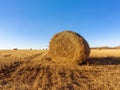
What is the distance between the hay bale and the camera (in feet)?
47.8

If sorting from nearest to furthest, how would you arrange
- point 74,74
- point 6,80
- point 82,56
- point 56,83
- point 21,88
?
point 21,88 → point 56,83 → point 6,80 → point 74,74 → point 82,56

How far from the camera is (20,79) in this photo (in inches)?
397

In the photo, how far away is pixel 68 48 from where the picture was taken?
15586mm

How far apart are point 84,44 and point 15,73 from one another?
5101 mm

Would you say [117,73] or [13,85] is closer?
[13,85]

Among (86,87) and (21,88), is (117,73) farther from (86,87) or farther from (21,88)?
(21,88)

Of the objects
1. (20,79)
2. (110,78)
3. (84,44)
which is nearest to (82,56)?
(84,44)

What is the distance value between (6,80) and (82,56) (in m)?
5.79

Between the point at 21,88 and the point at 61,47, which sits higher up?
the point at 61,47

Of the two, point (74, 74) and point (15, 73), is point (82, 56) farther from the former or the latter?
point (15, 73)

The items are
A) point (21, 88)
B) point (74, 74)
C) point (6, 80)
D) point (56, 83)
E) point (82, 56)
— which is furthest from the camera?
point (82, 56)

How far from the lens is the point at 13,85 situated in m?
9.01

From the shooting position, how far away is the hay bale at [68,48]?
47.8 feet

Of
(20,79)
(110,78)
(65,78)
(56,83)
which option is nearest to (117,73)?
(110,78)
